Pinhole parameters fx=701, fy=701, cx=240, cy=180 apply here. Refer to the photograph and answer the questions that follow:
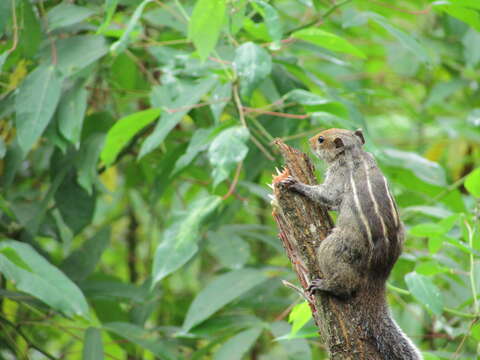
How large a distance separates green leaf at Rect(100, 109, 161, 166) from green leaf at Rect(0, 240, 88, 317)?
634 millimetres

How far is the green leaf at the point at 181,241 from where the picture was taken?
10.4 feet

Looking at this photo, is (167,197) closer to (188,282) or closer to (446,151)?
(188,282)

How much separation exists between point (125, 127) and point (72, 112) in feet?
1.25

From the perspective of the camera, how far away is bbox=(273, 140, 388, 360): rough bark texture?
2.47 m

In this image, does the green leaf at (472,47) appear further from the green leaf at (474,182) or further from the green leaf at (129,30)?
the green leaf at (129,30)

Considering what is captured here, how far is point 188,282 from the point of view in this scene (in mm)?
5754

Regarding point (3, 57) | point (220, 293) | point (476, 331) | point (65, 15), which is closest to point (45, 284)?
point (220, 293)

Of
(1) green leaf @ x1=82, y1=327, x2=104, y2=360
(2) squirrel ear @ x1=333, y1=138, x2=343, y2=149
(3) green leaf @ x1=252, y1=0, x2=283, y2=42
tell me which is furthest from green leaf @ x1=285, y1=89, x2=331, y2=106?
(1) green leaf @ x1=82, y1=327, x2=104, y2=360

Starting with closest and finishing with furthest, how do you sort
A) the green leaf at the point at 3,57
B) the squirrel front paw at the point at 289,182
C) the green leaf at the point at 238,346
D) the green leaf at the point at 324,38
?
the squirrel front paw at the point at 289,182 < the green leaf at the point at 324,38 < the green leaf at the point at 3,57 < the green leaf at the point at 238,346

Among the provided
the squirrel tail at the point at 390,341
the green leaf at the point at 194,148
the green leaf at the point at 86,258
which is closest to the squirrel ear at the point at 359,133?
the green leaf at the point at 194,148

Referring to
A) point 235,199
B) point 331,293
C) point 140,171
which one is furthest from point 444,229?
point 140,171

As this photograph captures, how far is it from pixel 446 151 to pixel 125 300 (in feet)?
9.87

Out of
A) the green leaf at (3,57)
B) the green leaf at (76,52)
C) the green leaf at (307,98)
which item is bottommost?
the green leaf at (307,98)

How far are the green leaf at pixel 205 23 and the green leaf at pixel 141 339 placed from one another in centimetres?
169
